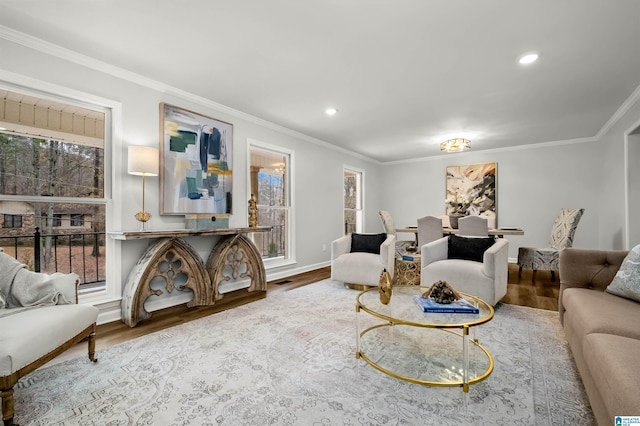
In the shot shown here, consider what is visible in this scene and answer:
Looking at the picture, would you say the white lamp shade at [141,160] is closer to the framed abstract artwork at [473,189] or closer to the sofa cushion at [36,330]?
the sofa cushion at [36,330]

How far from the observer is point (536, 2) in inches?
80.0

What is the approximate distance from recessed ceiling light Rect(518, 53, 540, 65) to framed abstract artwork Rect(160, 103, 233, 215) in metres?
3.36

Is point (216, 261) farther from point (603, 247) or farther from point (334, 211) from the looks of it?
point (603, 247)

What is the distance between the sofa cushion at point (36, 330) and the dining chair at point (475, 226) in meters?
4.63

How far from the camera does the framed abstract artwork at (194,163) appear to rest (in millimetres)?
3406

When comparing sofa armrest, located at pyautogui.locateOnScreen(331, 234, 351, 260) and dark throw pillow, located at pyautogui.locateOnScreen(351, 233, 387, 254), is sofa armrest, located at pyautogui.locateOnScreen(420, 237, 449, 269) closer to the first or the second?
dark throw pillow, located at pyautogui.locateOnScreen(351, 233, 387, 254)

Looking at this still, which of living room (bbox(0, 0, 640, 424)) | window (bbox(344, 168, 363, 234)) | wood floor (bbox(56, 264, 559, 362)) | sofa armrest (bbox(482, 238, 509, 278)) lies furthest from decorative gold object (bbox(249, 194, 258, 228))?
window (bbox(344, 168, 363, 234))

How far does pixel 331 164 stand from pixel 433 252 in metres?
3.05

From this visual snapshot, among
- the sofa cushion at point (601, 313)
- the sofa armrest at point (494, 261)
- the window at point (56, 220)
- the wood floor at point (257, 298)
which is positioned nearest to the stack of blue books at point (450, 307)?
the sofa cushion at point (601, 313)

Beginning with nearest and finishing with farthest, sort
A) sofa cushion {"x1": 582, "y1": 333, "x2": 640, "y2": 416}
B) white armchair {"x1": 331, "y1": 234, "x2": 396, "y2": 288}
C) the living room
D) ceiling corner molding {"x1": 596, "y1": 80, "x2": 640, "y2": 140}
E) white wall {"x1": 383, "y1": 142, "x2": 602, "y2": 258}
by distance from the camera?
1. sofa cushion {"x1": 582, "y1": 333, "x2": 640, "y2": 416}
2. the living room
3. ceiling corner molding {"x1": 596, "y1": 80, "x2": 640, "y2": 140}
4. white armchair {"x1": 331, "y1": 234, "x2": 396, "y2": 288}
5. white wall {"x1": 383, "y1": 142, "x2": 602, "y2": 258}

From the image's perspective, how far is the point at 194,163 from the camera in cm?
364

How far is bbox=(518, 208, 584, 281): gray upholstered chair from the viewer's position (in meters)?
4.46

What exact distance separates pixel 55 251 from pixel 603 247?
25.8 feet

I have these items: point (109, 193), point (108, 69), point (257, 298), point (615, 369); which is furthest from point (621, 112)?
point (109, 193)
